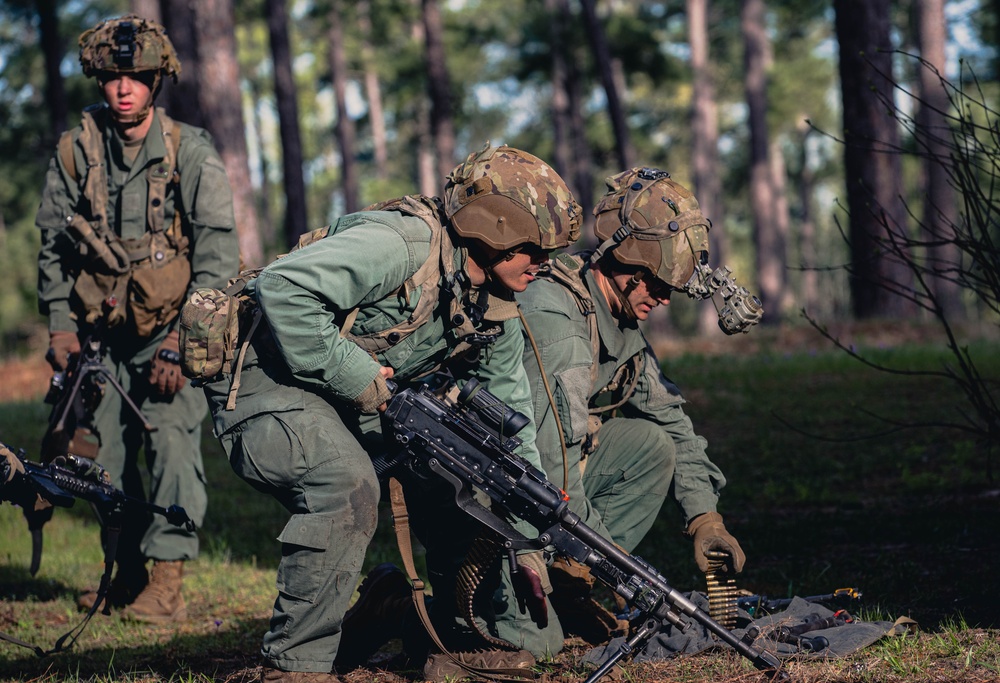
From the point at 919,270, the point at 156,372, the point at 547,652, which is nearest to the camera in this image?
the point at 547,652

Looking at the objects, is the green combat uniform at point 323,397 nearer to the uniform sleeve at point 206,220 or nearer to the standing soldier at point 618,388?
the standing soldier at point 618,388

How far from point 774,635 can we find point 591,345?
135 centimetres

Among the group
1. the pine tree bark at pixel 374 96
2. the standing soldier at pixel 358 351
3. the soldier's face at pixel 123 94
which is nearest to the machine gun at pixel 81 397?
the soldier's face at pixel 123 94

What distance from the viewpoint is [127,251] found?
532 cm

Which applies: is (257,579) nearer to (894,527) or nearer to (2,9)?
(894,527)

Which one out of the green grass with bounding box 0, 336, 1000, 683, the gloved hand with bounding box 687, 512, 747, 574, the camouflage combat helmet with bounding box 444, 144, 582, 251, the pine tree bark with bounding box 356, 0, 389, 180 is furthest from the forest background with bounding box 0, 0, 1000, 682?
the pine tree bark with bounding box 356, 0, 389, 180

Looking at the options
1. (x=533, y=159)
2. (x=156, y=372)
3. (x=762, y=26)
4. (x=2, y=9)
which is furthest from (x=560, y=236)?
(x=2, y=9)

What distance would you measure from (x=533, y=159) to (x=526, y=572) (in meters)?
1.52

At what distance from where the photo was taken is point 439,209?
400 cm

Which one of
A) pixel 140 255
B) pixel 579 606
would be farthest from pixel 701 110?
pixel 579 606

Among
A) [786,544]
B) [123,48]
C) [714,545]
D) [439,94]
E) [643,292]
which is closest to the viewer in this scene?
[714,545]

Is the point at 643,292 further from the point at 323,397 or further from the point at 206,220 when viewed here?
the point at 206,220

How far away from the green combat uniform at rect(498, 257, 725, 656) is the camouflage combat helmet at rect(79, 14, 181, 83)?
2.25 metres

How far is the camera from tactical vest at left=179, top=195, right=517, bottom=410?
12.4ft
